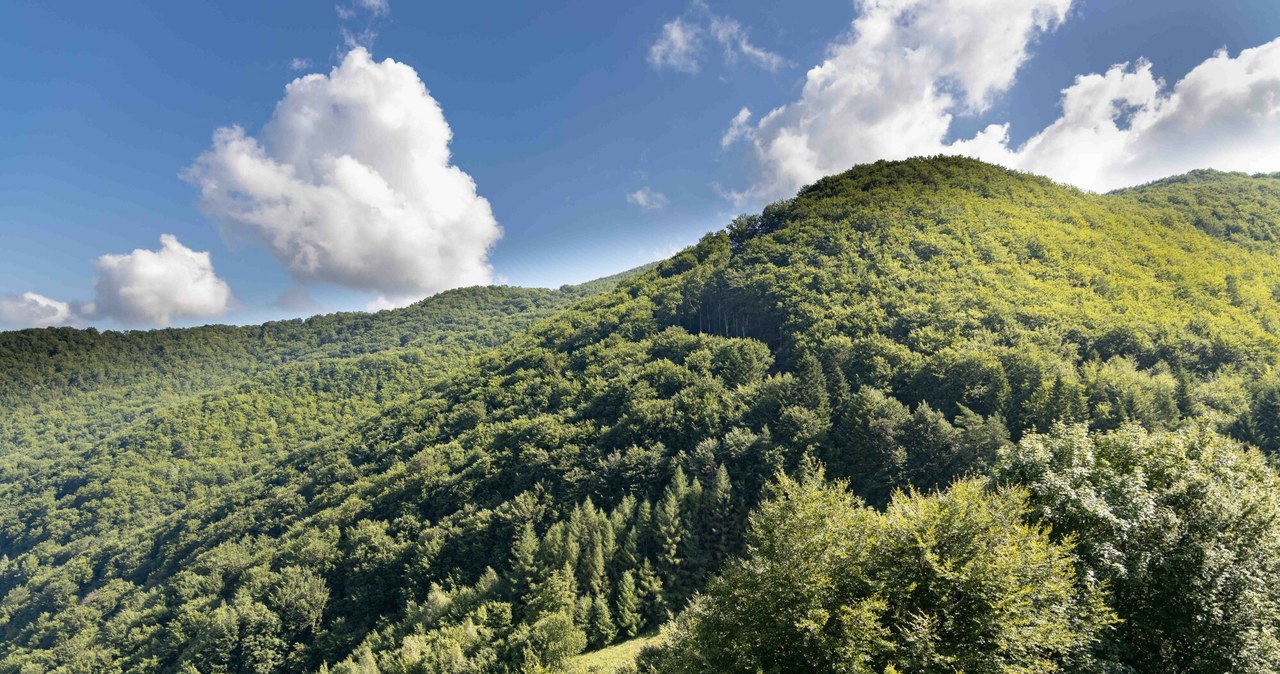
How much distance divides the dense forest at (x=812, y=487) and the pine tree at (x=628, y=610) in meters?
0.45

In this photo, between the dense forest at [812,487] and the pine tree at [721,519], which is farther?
the pine tree at [721,519]

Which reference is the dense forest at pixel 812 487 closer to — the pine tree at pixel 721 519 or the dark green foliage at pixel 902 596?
the dark green foliage at pixel 902 596

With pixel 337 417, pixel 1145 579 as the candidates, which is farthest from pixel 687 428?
pixel 337 417

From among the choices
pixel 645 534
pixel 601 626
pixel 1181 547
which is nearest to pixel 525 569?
pixel 601 626

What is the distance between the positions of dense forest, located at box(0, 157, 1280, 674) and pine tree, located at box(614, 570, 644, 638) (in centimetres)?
45

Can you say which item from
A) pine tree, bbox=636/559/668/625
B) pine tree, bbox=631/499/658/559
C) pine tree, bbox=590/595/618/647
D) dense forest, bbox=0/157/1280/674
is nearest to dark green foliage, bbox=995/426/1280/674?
dense forest, bbox=0/157/1280/674

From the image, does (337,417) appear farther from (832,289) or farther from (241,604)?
(832,289)

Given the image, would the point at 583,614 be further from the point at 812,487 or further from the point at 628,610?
the point at 812,487

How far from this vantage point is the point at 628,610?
4691 centimetres

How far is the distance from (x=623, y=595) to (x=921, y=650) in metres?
36.5

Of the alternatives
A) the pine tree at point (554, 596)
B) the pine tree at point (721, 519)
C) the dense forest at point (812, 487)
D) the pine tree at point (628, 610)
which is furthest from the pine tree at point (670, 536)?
the pine tree at point (554, 596)

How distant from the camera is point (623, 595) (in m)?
47.8

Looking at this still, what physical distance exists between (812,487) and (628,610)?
3114 cm

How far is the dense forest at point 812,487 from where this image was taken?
18.5m
